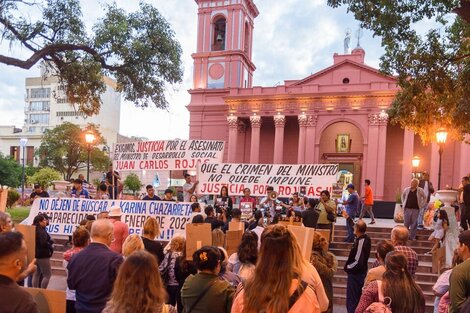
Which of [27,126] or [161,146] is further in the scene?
[27,126]

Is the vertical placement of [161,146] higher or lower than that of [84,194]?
higher

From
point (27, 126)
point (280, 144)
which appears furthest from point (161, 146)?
point (27, 126)

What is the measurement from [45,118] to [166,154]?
8376cm

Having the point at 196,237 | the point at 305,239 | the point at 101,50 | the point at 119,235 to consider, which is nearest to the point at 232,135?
the point at 101,50

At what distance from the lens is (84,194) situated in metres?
13.6

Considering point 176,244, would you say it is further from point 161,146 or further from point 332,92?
point 332,92

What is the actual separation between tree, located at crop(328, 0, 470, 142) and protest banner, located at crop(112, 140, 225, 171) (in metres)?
5.01

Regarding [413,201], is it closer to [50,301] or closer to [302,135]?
[50,301]

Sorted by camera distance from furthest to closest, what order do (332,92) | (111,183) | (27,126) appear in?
(27,126)
(332,92)
(111,183)

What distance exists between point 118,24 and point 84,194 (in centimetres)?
564

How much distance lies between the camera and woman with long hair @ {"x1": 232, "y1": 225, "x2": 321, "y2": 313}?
290 cm

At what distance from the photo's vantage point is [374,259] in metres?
12.0

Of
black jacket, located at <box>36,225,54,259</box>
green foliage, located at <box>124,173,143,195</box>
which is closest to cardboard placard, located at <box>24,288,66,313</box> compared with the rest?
black jacket, located at <box>36,225,54,259</box>

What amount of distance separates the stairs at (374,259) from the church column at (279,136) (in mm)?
22749
